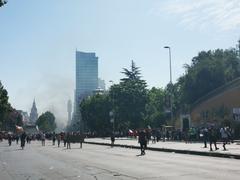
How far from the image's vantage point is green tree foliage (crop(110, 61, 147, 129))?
115238 millimetres

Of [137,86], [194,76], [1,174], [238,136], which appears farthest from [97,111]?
[1,174]

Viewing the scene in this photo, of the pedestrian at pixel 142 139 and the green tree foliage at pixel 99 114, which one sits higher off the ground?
the green tree foliage at pixel 99 114

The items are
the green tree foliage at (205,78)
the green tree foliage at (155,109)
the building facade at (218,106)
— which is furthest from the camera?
the green tree foliage at (155,109)

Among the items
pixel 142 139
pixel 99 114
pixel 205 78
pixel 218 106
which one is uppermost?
pixel 205 78

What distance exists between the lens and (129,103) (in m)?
116

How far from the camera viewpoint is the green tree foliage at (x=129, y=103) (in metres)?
115

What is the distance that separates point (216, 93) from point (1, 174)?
6084 centimetres

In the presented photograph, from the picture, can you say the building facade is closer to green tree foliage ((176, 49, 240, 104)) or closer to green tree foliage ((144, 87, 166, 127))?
green tree foliage ((176, 49, 240, 104))

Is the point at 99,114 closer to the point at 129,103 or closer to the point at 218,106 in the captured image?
the point at 129,103

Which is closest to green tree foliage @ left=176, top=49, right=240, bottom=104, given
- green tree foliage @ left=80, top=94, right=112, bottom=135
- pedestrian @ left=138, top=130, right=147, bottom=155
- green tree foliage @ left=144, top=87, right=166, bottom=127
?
green tree foliage @ left=144, top=87, right=166, bottom=127

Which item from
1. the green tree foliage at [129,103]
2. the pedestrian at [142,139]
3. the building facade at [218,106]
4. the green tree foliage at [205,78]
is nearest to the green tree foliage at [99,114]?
the green tree foliage at [129,103]

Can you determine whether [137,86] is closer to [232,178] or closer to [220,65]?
[220,65]

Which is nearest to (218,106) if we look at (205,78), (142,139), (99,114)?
(205,78)

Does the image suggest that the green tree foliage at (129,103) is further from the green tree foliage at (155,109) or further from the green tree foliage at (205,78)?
the green tree foliage at (205,78)
